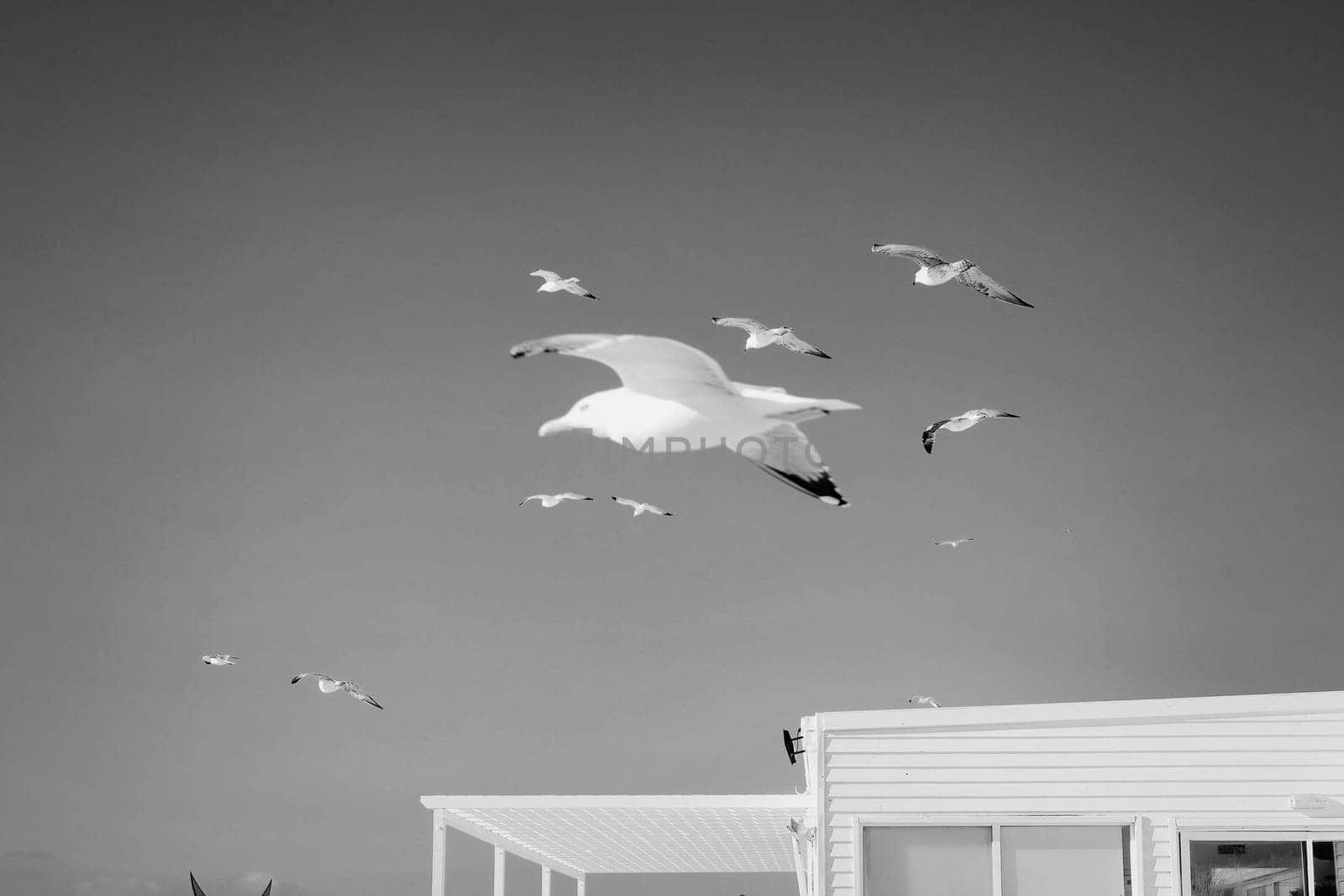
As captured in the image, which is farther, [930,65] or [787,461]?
[930,65]

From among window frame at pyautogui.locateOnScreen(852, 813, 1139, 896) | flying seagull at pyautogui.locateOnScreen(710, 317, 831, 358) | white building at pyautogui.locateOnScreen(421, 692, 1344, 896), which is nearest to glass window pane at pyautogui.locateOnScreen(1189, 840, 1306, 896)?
white building at pyautogui.locateOnScreen(421, 692, 1344, 896)

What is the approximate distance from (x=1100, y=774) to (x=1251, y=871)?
→ 108 centimetres

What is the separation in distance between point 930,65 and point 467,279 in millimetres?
10006

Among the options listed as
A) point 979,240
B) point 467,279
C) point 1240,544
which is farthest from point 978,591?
point 467,279

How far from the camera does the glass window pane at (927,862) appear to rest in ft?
32.4

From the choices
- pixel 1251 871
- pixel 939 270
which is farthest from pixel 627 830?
pixel 939 270

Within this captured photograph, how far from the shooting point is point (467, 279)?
2830 centimetres

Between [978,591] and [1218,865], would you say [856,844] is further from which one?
[978,591]

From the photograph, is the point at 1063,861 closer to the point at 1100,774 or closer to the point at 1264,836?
the point at 1100,774

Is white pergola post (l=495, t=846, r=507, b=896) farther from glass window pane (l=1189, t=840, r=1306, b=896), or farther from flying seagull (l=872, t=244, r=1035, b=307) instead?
flying seagull (l=872, t=244, r=1035, b=307)

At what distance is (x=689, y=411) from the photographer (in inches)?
146

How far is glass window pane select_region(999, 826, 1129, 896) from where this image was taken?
9805mm

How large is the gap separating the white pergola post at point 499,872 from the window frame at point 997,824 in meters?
4.36

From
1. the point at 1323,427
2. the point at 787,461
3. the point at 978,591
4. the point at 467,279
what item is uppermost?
the point at 467,279
